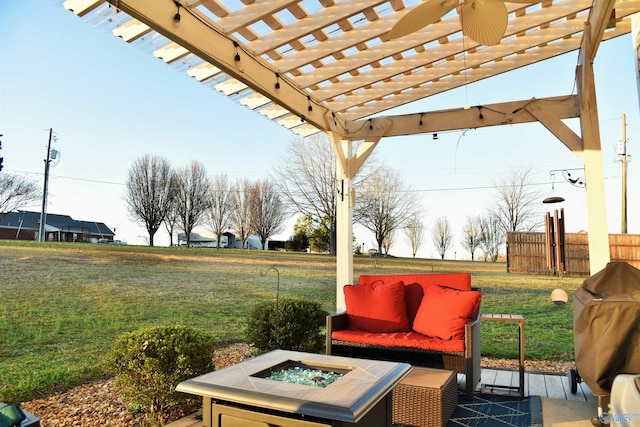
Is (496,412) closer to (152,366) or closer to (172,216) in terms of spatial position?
(152,366)

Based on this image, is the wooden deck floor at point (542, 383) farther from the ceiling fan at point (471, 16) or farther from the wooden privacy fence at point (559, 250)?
the ceiling fan at point (471, 16)

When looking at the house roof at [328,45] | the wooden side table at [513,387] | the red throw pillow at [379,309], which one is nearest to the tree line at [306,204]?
the house roof at [328,45]

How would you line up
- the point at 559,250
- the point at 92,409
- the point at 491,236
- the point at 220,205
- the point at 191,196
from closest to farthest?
1. the point at 92,409
2. the point at 559,250
3. the point at 191,196
4. the point at 220,205
5. the point at 491,236

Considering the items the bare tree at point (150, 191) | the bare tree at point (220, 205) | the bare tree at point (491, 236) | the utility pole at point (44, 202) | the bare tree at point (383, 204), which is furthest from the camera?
the bare tree at point (383, 204)

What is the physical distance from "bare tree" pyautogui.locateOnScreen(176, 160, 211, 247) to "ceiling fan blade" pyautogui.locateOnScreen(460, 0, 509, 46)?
418 cm

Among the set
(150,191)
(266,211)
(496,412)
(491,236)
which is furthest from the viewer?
(266,211)

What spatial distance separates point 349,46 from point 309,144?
4599mm

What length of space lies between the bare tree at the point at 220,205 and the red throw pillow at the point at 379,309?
292 cm

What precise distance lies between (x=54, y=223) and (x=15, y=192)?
0.49 meters

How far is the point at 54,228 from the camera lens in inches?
152

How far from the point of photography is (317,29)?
11.0 ft

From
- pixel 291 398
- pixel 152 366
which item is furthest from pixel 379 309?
pixel 291 398

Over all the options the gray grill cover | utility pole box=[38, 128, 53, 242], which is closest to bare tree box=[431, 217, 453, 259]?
the gray grill cover

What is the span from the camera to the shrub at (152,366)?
279cm
